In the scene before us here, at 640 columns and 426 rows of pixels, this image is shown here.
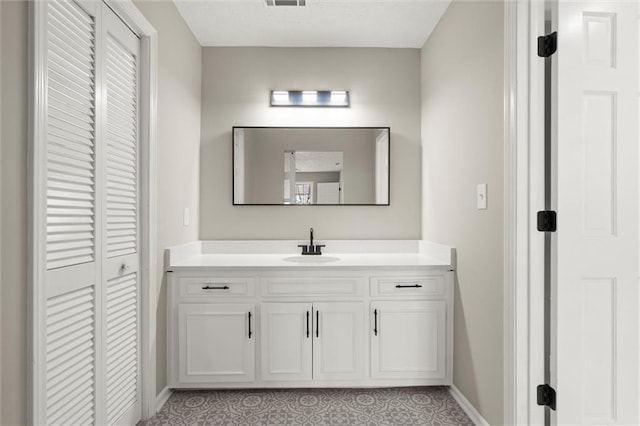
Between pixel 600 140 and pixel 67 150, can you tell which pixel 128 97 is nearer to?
pixel 67 150

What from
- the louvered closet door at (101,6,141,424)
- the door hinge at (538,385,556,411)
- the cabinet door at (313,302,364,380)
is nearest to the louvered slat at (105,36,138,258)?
the louvered closet door at (101,6,141,424)

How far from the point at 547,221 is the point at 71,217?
1901 millimetres

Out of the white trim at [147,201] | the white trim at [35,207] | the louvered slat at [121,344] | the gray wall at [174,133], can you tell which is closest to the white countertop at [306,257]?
the gray wall at [174,133]

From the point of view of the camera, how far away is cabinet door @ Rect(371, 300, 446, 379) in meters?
2.30

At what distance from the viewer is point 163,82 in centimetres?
220

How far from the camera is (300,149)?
2.94 metres

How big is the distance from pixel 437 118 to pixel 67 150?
2.14m

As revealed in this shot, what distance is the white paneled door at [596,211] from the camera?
1553mm

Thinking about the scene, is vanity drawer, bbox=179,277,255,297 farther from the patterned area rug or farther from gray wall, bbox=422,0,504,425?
gray wall, bbox=422,0,504,425

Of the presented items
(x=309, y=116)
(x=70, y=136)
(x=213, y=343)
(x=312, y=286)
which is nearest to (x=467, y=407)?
(x=312, y=286)

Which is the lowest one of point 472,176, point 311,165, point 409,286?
point 409,286

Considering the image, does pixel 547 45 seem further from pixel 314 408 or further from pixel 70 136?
pixel 314 408

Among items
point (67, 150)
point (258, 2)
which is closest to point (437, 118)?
point (258, 2)

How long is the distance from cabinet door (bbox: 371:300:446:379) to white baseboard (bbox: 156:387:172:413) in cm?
123
